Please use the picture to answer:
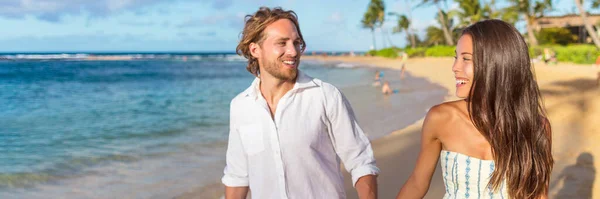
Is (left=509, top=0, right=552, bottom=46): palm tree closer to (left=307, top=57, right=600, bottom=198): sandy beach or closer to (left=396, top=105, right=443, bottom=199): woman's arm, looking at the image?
(left=307, top=57, right=600, bottom=198): sandy beach

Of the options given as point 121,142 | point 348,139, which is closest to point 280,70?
point 348,139

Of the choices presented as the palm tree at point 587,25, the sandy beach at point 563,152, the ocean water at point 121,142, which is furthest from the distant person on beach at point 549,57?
the sandy beach at point 563,152

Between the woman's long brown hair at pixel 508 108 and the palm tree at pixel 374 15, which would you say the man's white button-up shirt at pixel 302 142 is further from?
the palm tree at pixel 374 15

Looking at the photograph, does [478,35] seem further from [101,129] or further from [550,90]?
[550,90]

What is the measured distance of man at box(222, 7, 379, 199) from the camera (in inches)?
107

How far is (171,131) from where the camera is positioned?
13.4m

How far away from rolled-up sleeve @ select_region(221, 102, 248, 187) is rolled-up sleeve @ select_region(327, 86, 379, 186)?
0.50 meters

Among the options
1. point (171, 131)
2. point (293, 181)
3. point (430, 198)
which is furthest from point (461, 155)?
point (171, 131)

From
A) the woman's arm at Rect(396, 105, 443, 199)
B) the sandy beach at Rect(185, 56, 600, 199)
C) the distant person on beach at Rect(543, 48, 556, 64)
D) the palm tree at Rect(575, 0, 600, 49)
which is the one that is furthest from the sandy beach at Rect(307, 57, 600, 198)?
the distant person on beach at Rect(543, 48, 556, 64)

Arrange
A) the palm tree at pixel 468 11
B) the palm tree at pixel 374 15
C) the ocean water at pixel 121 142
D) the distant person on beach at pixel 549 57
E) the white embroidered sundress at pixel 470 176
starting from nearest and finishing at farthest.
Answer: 1. the white embroidered sundress at pixel 470 176
2. the ocean water at pixel 121 142
3. the distant person on beach at pixel 549 57
4. the palm tree at pixel 468 11
5. the palm tree at pixel 374 15

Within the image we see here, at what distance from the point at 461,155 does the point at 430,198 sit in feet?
13.2

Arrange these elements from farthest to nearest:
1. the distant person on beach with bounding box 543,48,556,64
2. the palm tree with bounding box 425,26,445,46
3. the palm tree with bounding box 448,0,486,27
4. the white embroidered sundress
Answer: the palm tree with bounding box 425,26,445,46 → the palm tree with bounding box 448,0,486,27 → the distant person on beach with bounding box 543,48,556,64 → the white embroidered sundress

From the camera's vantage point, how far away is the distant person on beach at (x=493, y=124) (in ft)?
7.41

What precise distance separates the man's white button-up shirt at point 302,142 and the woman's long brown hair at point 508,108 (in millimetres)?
673
